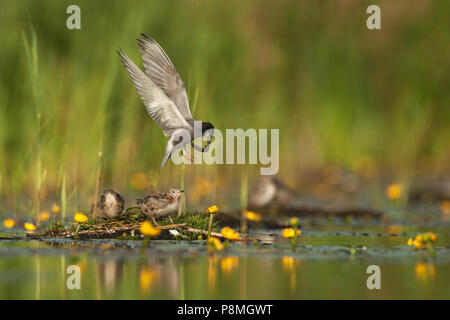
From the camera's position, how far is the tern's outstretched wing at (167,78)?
28.8ft

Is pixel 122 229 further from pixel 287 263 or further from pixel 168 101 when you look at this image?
pixel 287 263

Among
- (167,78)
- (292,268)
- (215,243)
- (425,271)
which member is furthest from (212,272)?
(167,78)

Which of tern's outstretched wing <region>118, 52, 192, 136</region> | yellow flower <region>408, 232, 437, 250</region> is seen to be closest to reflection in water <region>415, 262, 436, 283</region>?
yellow flower <region>408, 232, 437, 250</region>

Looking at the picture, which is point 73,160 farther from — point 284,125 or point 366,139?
point 366,139

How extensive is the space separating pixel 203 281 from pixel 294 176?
441 inches

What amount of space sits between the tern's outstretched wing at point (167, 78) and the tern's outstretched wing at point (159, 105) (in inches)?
2.6

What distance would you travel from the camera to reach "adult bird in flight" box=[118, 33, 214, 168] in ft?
28.9

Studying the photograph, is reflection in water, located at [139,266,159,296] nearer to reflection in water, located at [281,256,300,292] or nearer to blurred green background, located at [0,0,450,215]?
reflection in water, located at [281,256,300,292]

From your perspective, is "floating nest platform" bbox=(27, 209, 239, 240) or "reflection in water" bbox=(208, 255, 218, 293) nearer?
"reflection in water" bbox=(208, 255, 218, 293)

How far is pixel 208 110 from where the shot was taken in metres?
13.2

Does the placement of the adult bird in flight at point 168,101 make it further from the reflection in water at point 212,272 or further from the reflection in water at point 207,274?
the reflection in water at point 212,272

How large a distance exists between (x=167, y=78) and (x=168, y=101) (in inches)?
9.8

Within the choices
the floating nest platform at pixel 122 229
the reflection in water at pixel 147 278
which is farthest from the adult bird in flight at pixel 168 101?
the reflection in water at pixel 147 278

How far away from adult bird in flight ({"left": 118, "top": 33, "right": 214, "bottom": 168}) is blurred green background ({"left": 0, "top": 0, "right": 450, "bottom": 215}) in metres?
0.83
